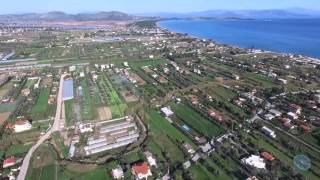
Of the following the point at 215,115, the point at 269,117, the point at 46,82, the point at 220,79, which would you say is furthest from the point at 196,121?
the point at 46,82

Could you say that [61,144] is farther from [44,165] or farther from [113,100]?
[113,100]

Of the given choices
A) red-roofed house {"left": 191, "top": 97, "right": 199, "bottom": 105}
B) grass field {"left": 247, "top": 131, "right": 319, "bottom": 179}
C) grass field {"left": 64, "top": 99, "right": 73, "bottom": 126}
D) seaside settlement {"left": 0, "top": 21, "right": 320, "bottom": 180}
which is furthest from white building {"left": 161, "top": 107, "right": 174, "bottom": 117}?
grass field {"left": 64, "top": 99, "right": 73, "bottom": 126}

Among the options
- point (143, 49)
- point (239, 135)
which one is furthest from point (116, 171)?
point (143, 49)

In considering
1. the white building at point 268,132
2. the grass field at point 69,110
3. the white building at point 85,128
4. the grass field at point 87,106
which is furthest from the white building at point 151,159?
the white building at point 268,132

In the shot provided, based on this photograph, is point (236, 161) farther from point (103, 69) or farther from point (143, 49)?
point (143, 49)

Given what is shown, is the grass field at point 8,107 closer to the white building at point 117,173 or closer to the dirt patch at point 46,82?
the dirt patch at point 46,82

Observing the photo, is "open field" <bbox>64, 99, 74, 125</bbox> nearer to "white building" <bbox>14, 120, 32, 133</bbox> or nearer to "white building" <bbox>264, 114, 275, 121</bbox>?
"white building" <bbox>14, 120, 32, 133</bbox>
